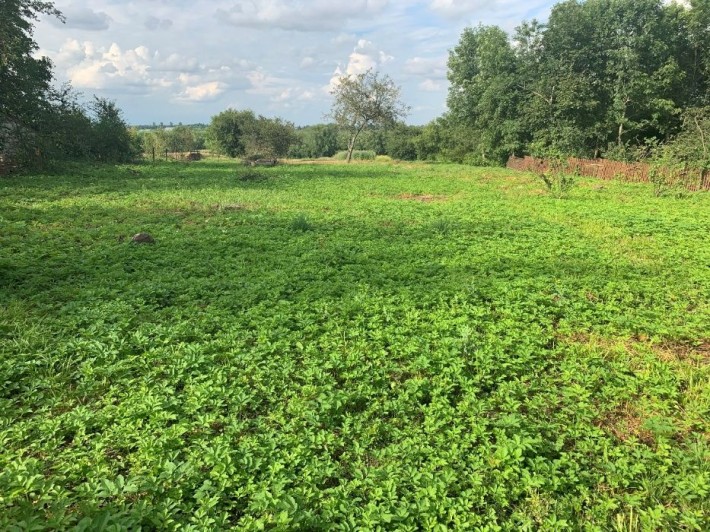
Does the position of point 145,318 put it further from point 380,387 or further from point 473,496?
point 473,496

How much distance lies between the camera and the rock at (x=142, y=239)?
859 centimetres

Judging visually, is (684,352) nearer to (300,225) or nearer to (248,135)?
(300,225)

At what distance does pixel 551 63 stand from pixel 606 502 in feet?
118

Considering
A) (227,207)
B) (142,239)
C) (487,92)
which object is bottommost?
(142,239)

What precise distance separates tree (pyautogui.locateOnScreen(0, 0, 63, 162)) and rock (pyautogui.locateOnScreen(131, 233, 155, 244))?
529 inches

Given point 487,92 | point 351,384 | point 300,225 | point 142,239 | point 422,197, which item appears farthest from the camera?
point 487,92

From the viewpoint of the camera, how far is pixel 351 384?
13.3 feet

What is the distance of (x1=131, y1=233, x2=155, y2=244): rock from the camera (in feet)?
28.2

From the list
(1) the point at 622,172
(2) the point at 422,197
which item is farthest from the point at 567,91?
(2) the point at 422,197

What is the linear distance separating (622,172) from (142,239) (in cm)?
2213

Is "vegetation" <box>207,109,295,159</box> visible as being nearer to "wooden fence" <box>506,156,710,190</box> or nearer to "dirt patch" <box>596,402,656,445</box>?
"wooden fence" <box>506,156,710,190</box>

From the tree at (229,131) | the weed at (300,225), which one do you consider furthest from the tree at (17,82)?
the tree at (229,131)

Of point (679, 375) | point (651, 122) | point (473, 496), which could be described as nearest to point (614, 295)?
point (679, 375)

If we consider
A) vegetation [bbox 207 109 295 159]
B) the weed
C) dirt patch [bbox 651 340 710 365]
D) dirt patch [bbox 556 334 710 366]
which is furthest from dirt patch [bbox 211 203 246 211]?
vegetation [bbox 207 109 295 159]
